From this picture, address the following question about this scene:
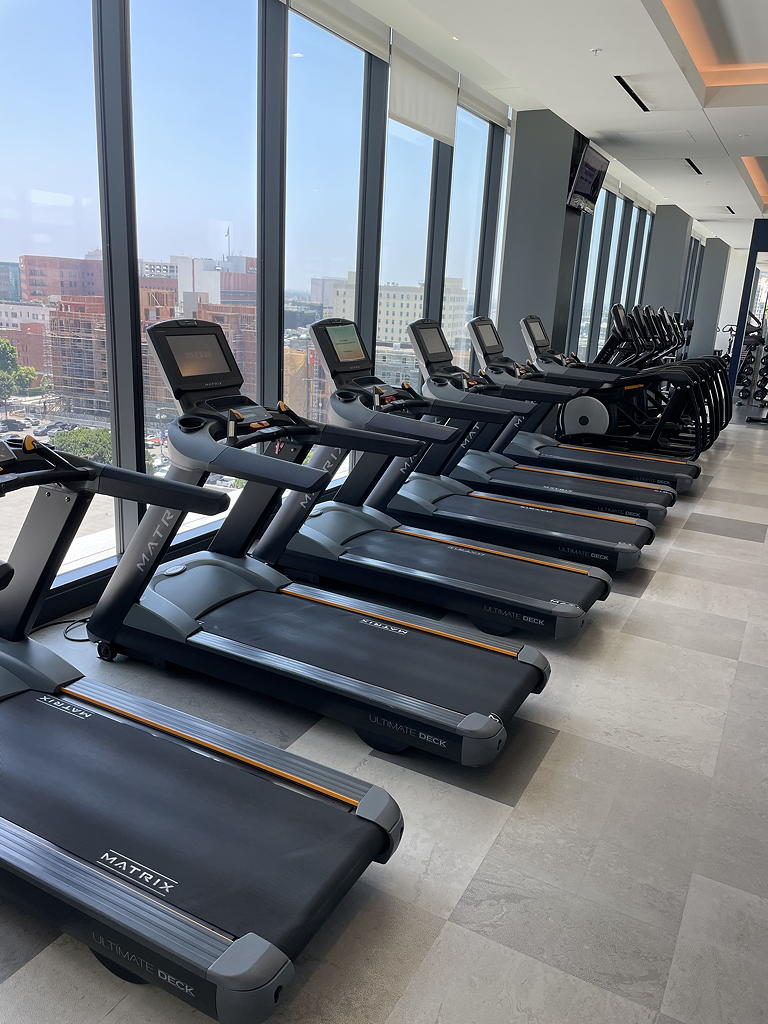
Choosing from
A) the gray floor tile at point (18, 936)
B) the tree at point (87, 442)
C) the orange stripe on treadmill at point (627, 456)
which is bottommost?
the gray floor tile at point (18, 936)

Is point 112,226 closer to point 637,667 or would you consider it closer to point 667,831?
point 637,667

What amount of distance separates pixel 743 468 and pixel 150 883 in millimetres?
7060

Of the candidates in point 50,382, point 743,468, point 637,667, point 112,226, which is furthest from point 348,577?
point 743,468

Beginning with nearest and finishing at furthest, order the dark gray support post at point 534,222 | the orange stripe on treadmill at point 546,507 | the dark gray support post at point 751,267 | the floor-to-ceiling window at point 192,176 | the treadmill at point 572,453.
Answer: the floor-to-ceiling window at point 192,176
the orange stripe on treadmill at point 546,507
the treadmill at point 572,453
the dark gray support post at point 534,222
the dark gray support post at point 751,267

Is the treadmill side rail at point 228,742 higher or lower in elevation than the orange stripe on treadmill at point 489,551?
lower

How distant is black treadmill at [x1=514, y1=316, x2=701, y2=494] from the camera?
19.8 feet

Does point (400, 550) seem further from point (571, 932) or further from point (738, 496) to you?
point (738, 496)

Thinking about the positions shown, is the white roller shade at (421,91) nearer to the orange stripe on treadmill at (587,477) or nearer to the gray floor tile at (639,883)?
the orange stripe on treadmill at (587,477)

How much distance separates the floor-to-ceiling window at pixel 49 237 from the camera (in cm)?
328

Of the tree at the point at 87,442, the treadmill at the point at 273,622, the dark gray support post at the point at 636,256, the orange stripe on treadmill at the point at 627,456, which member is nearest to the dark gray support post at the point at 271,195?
the tree at the point at 87,442

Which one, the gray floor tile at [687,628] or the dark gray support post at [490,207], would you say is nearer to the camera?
the gray floor tile at [687,628]

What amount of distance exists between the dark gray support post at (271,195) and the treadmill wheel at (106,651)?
7.57ft

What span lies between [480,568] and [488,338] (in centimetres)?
293

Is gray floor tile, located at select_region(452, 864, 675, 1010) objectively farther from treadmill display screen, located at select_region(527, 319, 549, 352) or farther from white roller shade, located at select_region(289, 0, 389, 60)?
treadmill display screen, located at select_region(527, 319, 549, 352)
